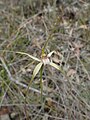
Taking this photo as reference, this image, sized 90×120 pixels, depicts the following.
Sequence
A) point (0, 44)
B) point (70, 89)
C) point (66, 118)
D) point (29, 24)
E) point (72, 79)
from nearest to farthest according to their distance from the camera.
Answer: point (66, 118) < point (70, 89) < point (72, 79) < point (0, 44) < point (29, 24)

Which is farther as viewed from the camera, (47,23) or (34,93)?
(47,23)

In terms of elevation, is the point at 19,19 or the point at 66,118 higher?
the point at 19,19

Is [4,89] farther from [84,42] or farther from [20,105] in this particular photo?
[84,42]

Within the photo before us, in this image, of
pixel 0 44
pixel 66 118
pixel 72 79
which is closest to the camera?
pixel 66 118

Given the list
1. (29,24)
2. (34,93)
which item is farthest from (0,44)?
(34,93)

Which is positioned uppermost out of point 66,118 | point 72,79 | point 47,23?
point 47,23

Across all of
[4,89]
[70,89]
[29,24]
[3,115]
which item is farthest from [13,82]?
[29,24]
